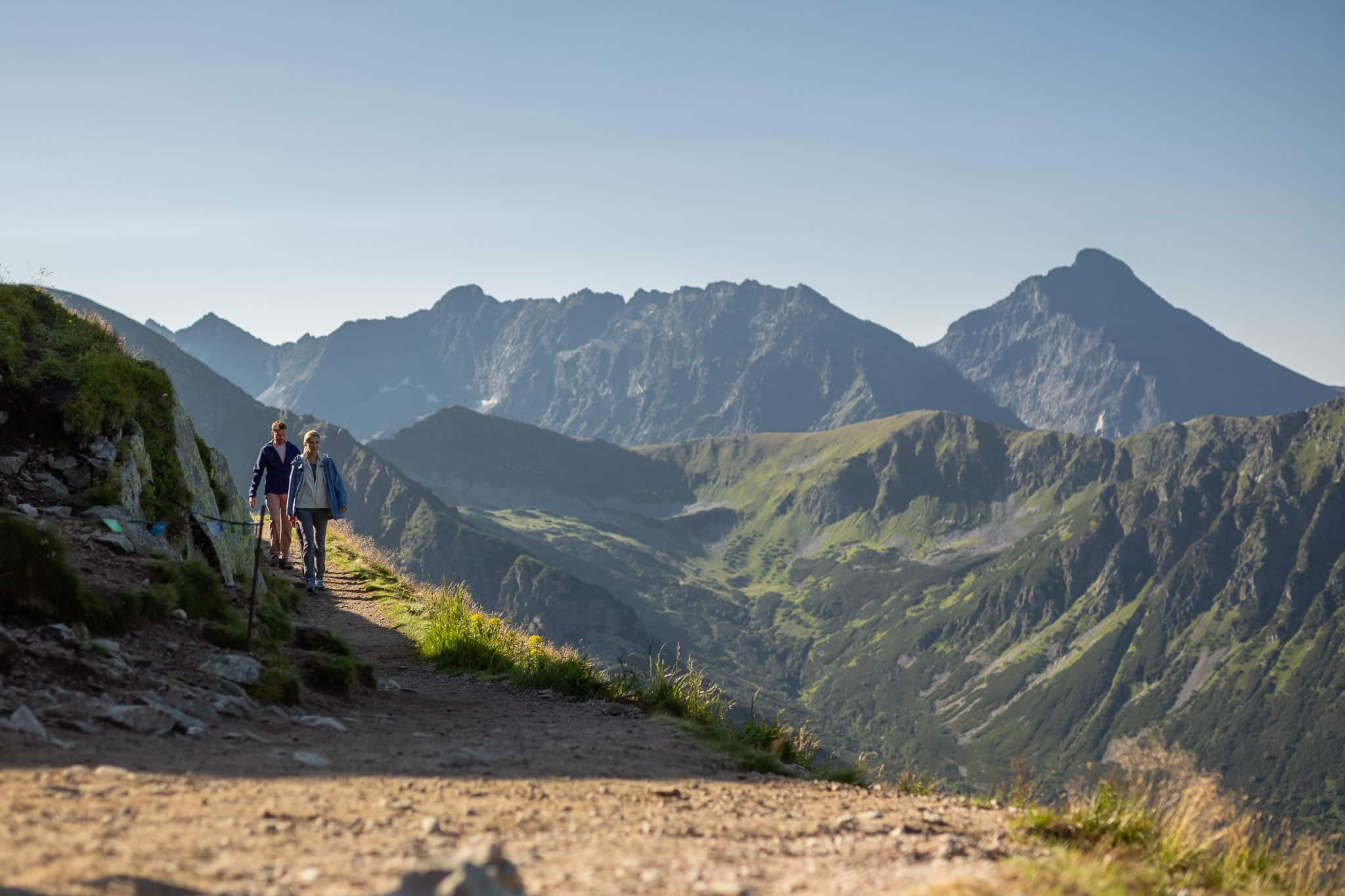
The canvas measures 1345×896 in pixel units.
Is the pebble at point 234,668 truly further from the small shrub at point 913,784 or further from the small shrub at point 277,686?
the small shrub at point 913,784

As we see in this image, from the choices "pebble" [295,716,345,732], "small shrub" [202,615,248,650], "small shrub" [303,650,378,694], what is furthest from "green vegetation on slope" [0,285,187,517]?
"pebble" [295,716,345,732]

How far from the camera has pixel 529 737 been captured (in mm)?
12133

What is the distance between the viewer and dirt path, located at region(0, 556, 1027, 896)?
6.06 metres

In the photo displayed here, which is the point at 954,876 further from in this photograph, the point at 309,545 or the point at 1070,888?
the point at 309,545

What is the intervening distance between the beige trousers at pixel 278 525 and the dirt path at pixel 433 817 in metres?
10.9

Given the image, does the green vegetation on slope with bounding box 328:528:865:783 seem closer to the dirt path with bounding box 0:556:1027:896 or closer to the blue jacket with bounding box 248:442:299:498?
the dirt path with bounding box 0:556:1027:896

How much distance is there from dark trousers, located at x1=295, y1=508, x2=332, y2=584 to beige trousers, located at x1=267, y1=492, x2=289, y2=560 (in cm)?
84

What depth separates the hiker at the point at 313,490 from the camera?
2086 centimetres

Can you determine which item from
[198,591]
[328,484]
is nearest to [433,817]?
[198,591]

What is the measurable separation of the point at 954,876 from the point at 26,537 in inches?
417

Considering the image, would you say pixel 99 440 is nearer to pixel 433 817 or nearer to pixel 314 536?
pixel 314 536

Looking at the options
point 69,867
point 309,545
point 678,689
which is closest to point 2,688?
point 69,867

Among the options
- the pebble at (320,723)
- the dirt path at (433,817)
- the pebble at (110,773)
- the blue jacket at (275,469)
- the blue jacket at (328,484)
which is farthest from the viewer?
the blue jacket at (275,469)

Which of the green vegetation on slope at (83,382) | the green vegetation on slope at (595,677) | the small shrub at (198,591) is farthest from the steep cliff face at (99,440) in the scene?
the green vegetation on slope at (595,677)
